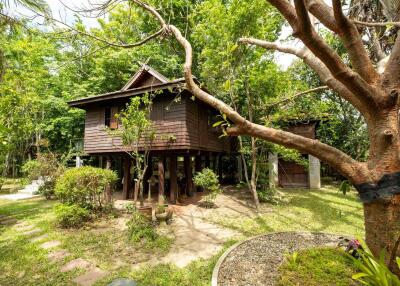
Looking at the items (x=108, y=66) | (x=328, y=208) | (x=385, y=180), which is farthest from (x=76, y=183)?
(x=108, y=66)

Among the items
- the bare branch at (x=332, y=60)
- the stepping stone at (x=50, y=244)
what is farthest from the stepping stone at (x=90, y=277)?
the bare branch at (x=332, y=60)

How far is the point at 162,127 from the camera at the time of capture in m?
10.1

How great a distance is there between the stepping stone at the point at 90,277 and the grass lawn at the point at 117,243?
0.14m

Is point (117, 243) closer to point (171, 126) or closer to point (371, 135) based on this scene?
point (171, 126)

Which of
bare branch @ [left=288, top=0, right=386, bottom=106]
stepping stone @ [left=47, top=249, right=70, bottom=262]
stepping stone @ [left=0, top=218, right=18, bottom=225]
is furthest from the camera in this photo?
stepping stone @ [left=0, top=218, right=18, bottom=225]

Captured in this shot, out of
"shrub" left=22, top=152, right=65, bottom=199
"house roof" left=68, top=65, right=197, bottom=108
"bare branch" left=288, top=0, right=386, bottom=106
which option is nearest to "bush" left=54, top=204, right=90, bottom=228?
"shrub" left=22, top=152, right=65, bottom=199

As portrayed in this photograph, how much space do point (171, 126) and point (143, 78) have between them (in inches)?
130

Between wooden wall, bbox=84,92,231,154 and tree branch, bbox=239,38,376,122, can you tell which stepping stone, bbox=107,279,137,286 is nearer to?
tree branch, bbox=239,38,376,122

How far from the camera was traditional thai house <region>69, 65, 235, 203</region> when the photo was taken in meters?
9.73

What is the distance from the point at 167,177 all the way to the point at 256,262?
32.5ft

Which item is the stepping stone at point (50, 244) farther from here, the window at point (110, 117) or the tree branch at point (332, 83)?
the tree branch at point (332, 83)

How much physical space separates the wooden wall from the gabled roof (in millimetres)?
989

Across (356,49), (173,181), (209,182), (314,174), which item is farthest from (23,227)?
(314,174)

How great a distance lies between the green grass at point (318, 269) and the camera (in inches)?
126
